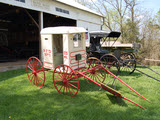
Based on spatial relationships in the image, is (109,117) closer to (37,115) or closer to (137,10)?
(37,115)

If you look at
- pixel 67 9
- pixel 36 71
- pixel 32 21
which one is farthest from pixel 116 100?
pixel 32 21

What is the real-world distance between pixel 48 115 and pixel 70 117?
1.77 feet

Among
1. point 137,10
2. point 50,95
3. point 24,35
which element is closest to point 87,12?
point 24,35

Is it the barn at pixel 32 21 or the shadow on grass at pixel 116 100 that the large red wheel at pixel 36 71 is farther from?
the barn at pixel 32 21

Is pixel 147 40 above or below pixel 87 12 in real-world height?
below

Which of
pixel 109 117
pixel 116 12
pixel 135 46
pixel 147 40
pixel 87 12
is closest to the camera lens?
pixel 109 117

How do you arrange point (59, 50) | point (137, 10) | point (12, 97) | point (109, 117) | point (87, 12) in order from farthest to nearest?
1. point (137, 10)
2. point (87, 12)
3. point (59, 50)
4. point (12, 97)
5. point (109, 117)

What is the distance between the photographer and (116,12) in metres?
26.4

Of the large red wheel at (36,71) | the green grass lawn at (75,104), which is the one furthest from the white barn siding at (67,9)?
the green grass lawn at (75,104)

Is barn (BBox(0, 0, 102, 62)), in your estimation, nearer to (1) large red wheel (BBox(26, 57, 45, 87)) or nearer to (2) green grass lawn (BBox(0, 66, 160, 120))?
(1) large red wheel (BBox(26, 57, 45, 87))

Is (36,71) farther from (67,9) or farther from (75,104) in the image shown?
(67,9)

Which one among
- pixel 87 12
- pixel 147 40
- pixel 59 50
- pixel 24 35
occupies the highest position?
pixel 87 12

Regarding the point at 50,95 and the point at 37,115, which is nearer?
the point at 37,115

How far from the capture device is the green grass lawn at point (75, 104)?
3.29 meters
